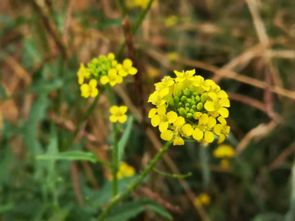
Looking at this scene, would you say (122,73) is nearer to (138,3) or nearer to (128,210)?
(128,210)

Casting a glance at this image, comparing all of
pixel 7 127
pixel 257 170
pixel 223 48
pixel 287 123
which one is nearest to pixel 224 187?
pixel 257 170

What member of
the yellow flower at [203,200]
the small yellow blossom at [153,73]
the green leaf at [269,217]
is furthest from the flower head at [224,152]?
the small yellow blossom at [153,73]

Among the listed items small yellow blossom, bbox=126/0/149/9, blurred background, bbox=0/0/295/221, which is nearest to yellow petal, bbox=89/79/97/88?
blurred background, bbox=0/0/295/221

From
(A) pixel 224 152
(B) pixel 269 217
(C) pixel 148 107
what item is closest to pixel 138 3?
(C) pixel 148 107

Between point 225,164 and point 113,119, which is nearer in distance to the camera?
point 113,119

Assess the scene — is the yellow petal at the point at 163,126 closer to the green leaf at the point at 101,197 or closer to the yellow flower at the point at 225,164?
the green leaf at the point at 101,197

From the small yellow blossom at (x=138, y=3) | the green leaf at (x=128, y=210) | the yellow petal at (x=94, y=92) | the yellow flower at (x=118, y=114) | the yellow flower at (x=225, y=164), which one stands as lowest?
the green leaf at (x=128, y=210)
